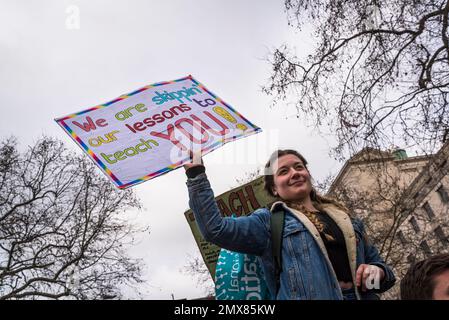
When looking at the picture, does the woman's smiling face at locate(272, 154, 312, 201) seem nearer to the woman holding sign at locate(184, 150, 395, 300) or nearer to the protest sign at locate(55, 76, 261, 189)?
the woman holding sign at locate(184, 150, 395, 300)

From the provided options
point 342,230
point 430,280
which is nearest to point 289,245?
point 342,230

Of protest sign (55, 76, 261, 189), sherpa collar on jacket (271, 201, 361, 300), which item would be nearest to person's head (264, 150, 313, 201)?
sherpa collar on jacket (271, 201, 361, 300)

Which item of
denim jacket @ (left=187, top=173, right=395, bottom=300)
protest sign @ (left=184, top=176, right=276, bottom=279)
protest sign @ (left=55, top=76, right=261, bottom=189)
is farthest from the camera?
protest sign @ (left=184, top=176, right=276, bottom=279)

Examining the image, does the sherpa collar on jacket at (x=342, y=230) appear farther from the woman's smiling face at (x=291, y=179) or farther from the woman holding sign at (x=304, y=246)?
the woman's smiling face at (x=291, y=179)

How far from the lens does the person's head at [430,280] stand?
134 centimetres

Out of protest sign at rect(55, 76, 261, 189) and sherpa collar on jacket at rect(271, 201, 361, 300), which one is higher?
protest sign at rect(55, 76, 261, 189)

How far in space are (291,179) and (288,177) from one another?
2 cm

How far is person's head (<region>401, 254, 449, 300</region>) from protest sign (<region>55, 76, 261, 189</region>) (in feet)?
3.62

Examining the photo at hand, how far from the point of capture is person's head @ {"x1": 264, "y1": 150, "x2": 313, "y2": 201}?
2.03 m

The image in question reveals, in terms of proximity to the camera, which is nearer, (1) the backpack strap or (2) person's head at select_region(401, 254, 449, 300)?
(2) person's head at select_region(401, 254, 449, 300)

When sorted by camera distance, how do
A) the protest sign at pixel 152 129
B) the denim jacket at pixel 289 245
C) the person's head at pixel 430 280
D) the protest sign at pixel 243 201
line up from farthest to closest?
the protest sign at pixel 243 201 < the protest sign at pixel 152 129 < the denim jacket at pixel 289 245 < the person's head at pixel 430 280

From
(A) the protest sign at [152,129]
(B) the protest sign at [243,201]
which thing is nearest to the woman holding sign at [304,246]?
(A) the protest sign at [152,129]

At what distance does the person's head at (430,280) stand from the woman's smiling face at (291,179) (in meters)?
0.71
